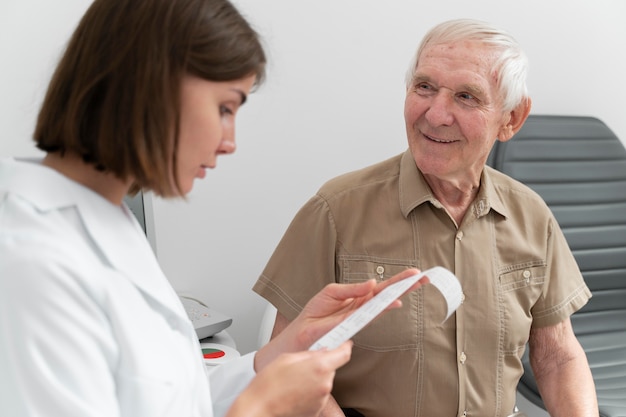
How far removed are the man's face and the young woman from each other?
60cm

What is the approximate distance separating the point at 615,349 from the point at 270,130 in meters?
1.18

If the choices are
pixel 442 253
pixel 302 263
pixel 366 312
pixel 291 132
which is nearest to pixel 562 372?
pixel 442 253

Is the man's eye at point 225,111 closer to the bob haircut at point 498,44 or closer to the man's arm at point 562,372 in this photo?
the bob haircut at point 498,44

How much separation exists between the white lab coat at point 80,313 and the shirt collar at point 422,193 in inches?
24.8

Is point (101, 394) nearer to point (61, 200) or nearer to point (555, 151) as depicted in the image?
point (61, 200)

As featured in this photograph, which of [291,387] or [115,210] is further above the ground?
[115,210]

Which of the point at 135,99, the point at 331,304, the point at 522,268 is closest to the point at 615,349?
the point at 522,268

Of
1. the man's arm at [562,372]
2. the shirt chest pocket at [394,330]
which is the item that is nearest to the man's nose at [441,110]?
the shirt chest pocket at [394,330]

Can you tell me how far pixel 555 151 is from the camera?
2225 mm

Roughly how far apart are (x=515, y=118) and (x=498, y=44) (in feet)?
0.59

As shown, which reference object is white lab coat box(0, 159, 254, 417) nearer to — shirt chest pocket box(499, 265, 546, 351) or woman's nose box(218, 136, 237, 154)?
woman's nose box(218, 136, 237, 154)

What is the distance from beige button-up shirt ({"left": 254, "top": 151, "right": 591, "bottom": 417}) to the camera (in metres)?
1.40

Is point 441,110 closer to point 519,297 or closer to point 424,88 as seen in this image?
point 424,88

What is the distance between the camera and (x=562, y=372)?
152 centimetres
